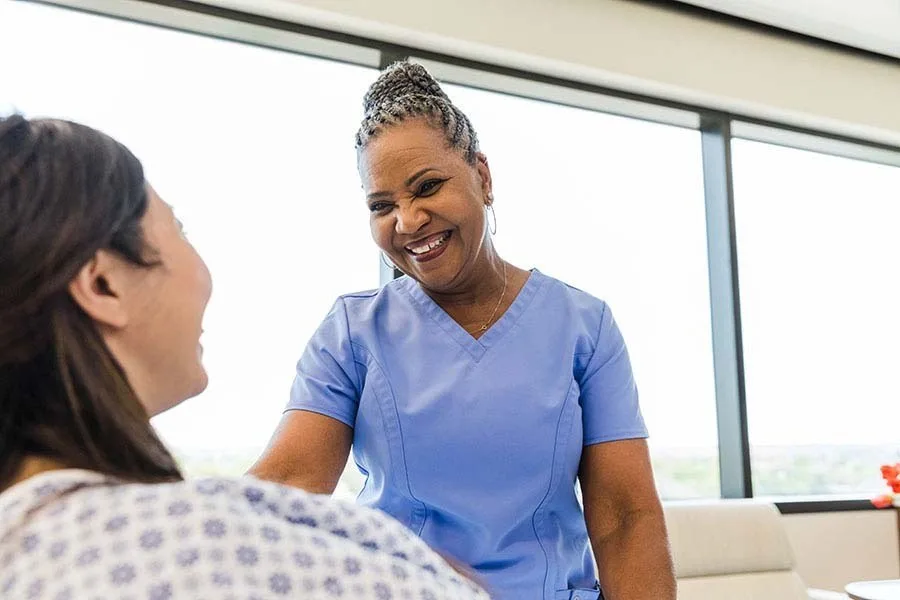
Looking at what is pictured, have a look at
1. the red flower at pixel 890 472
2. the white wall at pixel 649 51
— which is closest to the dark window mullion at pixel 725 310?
the white wall at pixel 649 51

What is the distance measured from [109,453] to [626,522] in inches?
33.9

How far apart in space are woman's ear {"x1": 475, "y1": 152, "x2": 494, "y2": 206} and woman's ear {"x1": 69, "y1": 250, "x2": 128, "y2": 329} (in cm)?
80

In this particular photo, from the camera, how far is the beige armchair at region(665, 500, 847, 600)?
2715 millimetres

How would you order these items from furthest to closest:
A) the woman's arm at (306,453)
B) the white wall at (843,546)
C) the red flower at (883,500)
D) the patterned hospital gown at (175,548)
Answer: the red flower at (883,500) < the white wall at (843,546) < the woman's arm at (306,453) < the patterned hospital gown at (175,548)

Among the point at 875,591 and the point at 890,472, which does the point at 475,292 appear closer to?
the point at 875,591

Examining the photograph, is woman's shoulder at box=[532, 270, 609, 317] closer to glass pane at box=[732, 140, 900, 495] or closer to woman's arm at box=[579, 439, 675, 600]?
woman's arm at box=[579, 439, 675, 600]

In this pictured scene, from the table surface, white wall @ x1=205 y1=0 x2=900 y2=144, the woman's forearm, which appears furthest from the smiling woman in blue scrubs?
white wall @ x1=205 y1=0 x2=900 y2=144

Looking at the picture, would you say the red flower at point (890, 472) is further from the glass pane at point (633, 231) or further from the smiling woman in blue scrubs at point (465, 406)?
the smiling woman in blue scrubs at point (465, 406)

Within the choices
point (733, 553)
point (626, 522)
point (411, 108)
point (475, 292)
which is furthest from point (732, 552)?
point (411, 108)

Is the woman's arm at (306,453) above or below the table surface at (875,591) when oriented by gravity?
above

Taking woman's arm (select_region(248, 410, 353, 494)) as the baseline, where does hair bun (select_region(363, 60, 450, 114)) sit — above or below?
above

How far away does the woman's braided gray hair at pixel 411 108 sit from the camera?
127 centimetres

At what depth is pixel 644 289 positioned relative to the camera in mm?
3191

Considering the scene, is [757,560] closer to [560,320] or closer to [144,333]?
[560,320]
